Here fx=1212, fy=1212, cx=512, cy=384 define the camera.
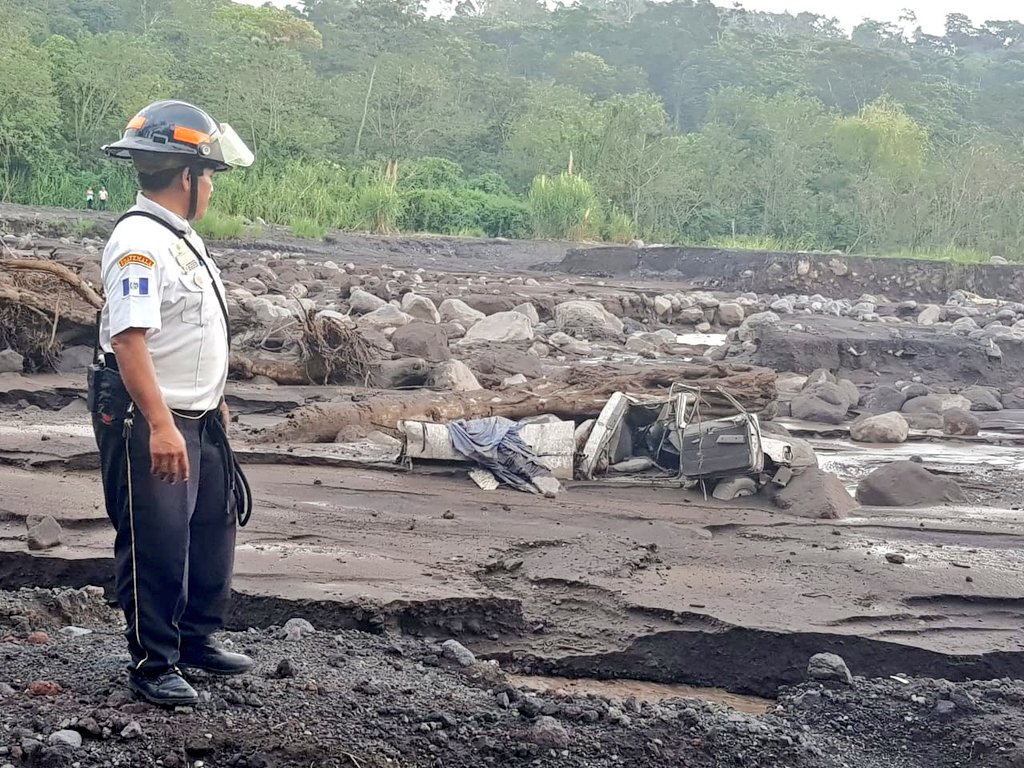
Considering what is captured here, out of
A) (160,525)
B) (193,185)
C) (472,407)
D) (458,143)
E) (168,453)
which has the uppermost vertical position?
(458,143)

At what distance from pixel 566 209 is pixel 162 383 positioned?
112 feet

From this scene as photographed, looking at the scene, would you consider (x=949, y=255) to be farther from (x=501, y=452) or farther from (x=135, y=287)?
(x=135, y=287)

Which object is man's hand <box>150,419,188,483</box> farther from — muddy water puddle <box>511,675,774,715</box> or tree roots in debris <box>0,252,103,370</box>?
tree roots in debris <box>0,252,103,370</box>

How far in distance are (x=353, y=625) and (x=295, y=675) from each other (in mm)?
1181

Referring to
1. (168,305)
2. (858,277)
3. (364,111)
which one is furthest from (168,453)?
(364,111)

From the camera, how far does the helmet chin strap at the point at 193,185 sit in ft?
11.2

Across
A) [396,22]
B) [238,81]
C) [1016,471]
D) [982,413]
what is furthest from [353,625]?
[396,22]

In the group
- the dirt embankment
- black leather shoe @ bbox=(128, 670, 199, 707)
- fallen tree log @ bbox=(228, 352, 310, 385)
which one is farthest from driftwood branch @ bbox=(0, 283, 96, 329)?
the dirt embankment

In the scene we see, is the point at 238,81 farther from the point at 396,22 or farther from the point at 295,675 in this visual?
the point at 295,675

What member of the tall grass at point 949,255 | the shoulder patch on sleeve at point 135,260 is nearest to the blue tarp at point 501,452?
the shoulder patch on sleeve at point 135,260

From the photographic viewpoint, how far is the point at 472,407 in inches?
354

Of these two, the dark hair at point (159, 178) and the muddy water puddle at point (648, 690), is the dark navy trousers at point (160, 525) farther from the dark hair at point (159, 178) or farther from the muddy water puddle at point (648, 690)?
the muddy water puddle at point (648, 690)

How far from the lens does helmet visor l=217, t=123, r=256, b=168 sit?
345 cm

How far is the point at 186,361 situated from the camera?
3312mm
